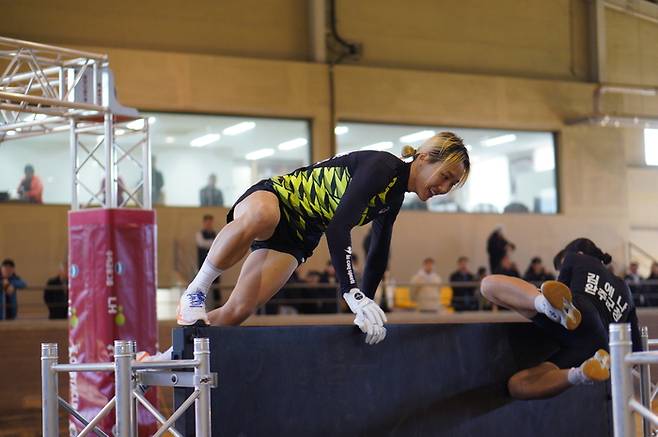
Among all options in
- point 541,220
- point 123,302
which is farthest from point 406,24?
point 123,302

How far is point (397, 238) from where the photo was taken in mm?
15344

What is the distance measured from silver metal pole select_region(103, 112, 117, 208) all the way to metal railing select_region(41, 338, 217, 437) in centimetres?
411

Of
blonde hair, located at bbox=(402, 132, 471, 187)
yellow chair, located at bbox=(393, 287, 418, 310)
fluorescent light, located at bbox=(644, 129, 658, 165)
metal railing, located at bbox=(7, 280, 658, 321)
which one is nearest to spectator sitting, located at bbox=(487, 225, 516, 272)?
metal railing, located at bbox=(7, 280, 658, 321)

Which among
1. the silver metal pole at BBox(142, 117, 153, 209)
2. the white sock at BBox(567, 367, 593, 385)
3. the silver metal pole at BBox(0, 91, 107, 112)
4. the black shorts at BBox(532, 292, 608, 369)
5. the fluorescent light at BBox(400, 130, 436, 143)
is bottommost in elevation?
the white sock at BBox(567, 367, 593, 385)

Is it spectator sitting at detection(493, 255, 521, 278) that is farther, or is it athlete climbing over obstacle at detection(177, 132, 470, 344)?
spectator sitting at detection(493, 255, 521, 278)

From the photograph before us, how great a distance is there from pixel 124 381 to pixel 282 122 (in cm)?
1073

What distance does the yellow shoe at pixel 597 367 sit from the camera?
4602 millimetres

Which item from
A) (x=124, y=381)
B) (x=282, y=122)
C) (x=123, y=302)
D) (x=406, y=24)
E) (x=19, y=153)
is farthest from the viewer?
(x=406, y=24)

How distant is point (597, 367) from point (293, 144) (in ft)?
34.5

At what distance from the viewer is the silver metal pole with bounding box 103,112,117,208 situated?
8.73 m

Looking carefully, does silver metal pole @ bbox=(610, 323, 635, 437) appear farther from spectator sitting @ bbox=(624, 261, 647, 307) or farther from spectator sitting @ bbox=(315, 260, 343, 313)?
spectator sitting @ bbox=(624, 261, 647, 307)

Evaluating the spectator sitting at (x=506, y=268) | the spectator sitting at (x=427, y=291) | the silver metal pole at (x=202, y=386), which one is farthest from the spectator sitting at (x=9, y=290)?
the silver metal pole at (x=202, y=386)

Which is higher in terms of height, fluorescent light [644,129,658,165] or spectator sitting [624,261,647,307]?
fluorescent light [644,129,658,165]

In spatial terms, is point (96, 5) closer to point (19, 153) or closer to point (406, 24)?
point (19, 153)
